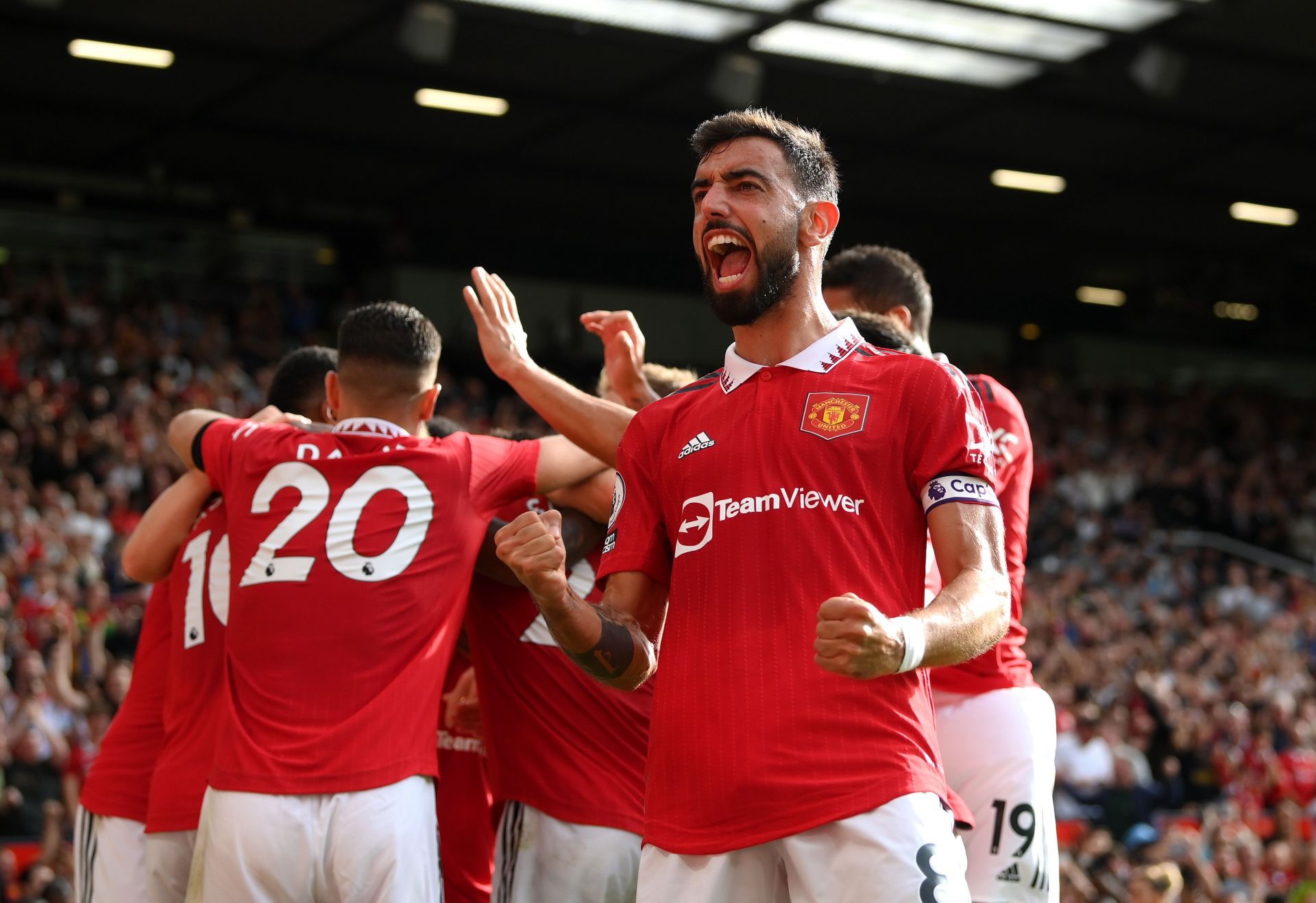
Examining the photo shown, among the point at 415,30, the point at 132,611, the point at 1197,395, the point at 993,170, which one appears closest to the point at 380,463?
the point at 132,611

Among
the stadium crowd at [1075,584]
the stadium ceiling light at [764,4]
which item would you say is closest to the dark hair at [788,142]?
the stadium crowd at [1075,584]

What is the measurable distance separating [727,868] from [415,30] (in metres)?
15.1

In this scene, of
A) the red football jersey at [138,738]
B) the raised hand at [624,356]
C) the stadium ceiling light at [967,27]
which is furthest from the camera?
the stadium ceiling light at [967,27]

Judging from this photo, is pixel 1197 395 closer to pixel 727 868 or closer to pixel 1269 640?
pixel 1269 640

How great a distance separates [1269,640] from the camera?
66.0 ft

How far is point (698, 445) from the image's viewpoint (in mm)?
3418

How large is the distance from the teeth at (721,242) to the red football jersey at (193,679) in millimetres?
2003

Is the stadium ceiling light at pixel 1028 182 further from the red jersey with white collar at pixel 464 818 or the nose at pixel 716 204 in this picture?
the nose at pixel 716 204

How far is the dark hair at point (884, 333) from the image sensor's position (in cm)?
448

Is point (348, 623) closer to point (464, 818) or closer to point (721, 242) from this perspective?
point (464, 818)

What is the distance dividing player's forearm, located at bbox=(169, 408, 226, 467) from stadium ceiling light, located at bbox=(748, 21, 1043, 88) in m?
13.5

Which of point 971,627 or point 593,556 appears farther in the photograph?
point 593,556

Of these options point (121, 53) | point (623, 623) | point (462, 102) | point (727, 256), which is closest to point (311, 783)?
point (623, 623)

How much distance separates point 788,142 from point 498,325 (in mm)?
1377
